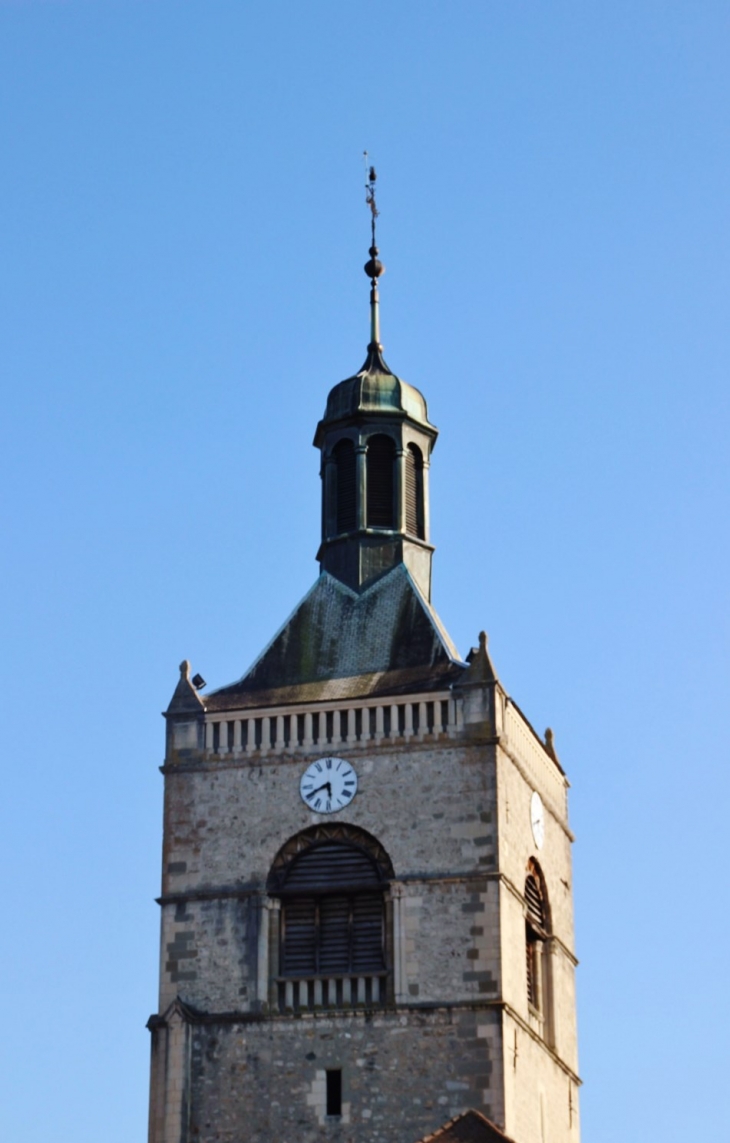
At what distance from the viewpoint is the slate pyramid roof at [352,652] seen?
42225 mm

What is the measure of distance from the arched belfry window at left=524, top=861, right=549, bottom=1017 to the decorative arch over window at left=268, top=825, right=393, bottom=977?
2.82 metres

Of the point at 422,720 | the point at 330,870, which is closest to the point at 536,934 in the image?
the point at 330,870

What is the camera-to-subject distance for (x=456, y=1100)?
3881 centimetres

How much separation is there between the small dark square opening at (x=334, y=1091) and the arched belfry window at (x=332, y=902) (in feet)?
5.09

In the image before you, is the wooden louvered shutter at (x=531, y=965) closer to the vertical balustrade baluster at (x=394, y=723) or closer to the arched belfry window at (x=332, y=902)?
the arched belfry window at (x=332, y=902)

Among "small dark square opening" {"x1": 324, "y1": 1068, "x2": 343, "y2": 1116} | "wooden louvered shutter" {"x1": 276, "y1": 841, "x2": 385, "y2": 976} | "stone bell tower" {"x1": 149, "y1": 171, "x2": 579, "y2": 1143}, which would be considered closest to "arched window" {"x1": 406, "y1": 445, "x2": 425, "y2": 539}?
"stone bell tower" {"x1": 149, "y1": 171, "x2": 579, "y2": 1143}

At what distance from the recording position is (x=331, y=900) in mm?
40719

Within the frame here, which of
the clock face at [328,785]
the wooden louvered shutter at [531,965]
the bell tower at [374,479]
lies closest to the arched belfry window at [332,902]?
the clock face at [328,785]

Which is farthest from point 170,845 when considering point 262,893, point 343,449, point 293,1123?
point 343,449

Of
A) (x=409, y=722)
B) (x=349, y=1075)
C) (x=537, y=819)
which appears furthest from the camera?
(x=537, y=819)

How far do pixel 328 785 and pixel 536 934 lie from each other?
14.6ft

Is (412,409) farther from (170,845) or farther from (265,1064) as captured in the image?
(265,1064)

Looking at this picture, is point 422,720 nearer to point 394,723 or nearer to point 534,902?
→ point 394,723

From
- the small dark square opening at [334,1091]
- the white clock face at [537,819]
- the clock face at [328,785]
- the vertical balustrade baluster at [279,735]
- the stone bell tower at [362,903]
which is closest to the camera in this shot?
the small dark square opening at [334,1091]
